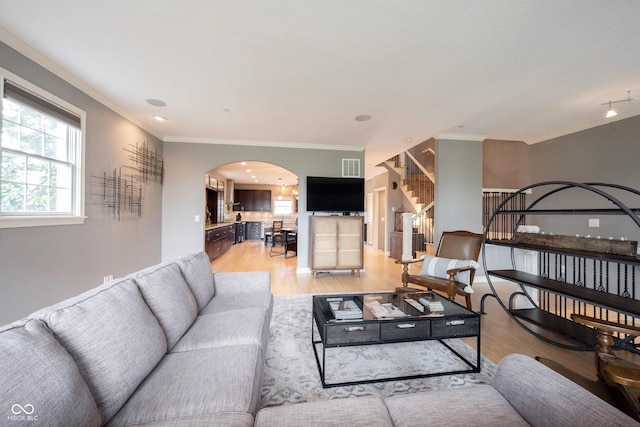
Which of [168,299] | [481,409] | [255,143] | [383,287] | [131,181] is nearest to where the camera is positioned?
[481,409]

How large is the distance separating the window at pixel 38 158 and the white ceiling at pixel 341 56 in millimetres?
398

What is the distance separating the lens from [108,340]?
106 centimetres

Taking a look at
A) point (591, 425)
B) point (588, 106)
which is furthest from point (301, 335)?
point (588, 106)

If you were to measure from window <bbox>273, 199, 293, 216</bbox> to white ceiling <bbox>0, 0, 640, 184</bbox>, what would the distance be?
735 centimetres

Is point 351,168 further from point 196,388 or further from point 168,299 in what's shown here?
point 196,388

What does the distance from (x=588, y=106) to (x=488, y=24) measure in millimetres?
2765

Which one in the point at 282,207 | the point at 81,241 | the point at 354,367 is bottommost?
the point at 354,367

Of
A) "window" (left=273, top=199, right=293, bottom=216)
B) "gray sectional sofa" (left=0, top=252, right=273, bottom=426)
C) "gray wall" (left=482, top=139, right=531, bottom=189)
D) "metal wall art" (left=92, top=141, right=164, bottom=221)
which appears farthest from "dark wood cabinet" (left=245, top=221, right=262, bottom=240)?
"gray sectional sofa" (left=0, top=252, right=273, bottom=426)

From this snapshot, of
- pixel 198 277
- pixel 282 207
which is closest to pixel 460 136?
pixel 198 277

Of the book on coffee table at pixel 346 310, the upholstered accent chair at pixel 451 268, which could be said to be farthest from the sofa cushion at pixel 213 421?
the upholstered accent chair at pixel 451 268

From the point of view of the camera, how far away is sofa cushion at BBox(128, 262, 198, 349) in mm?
1526

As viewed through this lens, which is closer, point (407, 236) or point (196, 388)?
point (196, 388)

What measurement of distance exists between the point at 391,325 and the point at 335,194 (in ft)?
11.2

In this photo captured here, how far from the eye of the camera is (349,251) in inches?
194
